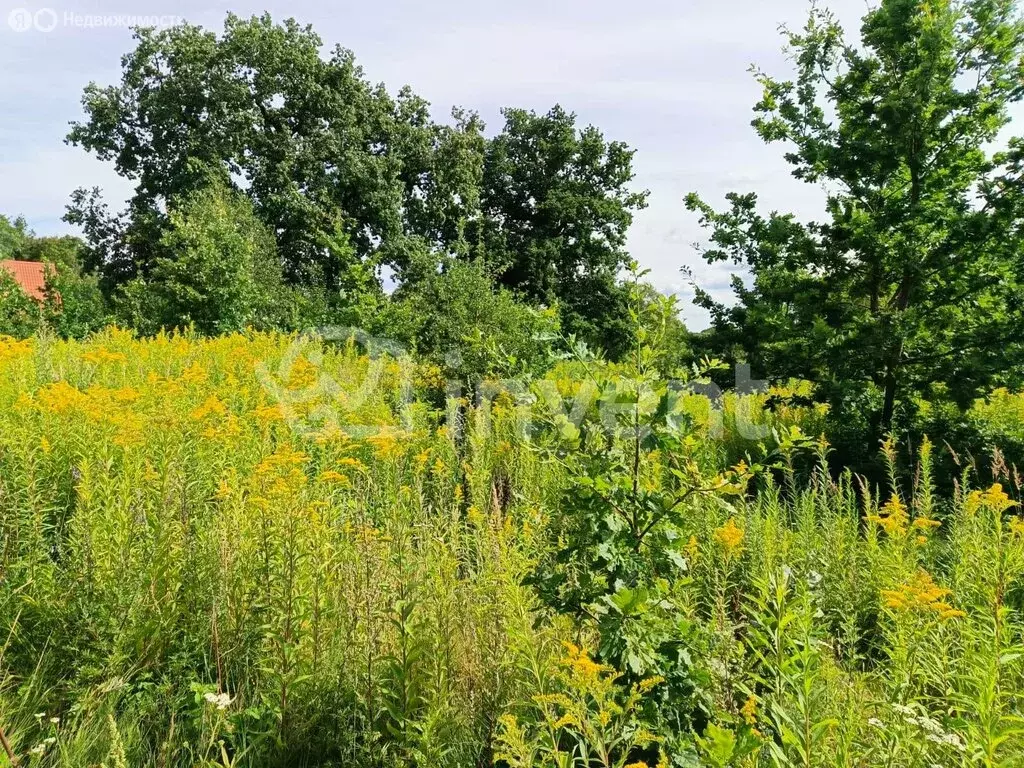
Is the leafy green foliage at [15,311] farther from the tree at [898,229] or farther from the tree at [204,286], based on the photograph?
the tree at [898,229]

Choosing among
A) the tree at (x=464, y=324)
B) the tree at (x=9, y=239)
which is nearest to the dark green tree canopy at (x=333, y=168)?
the tree at (x=464, y=324)

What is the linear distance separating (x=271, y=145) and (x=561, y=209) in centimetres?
1035

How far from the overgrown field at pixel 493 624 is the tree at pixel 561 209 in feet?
73.2

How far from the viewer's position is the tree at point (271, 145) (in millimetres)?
20656

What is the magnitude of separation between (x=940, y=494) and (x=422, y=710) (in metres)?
6.01

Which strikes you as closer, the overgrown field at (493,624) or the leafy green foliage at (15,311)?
the overgrown field at (493,624)

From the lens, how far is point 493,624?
2.74 m

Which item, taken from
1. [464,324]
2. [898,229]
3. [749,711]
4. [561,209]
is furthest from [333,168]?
[749,711]

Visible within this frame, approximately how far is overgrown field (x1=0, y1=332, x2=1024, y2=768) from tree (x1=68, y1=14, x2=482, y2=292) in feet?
55.5

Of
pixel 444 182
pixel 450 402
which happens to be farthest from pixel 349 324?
pixel 444 182

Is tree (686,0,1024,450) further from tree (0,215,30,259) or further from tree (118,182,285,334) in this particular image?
tree (0,215,30,259)

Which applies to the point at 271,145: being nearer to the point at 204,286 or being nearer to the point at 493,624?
the point at 204,286

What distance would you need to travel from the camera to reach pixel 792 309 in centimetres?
698

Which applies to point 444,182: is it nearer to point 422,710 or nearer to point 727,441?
point 727,441
